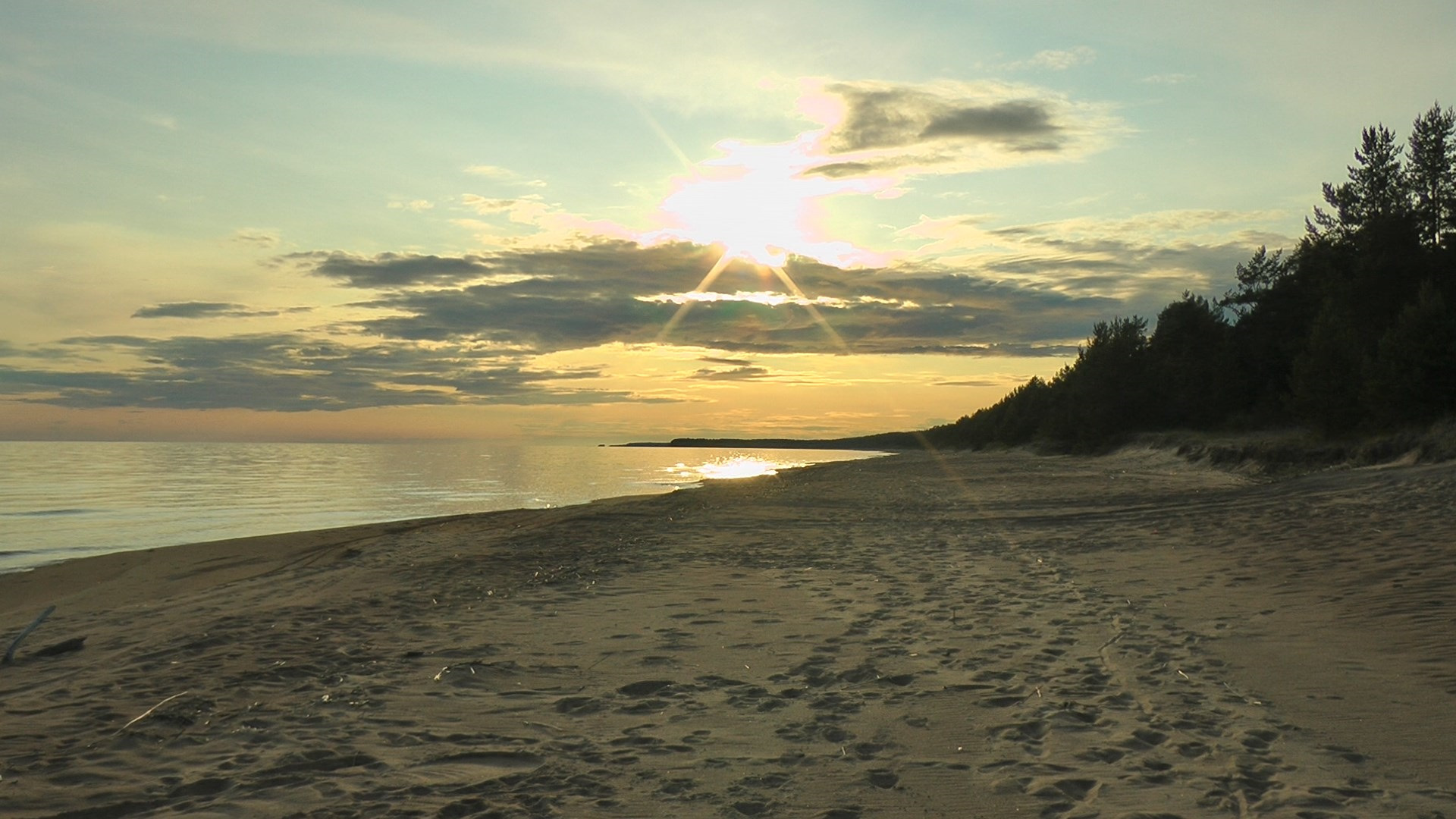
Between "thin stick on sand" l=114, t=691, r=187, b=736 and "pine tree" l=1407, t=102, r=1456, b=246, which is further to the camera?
"pine tree" l=1407, t=102, r=1456, b=246

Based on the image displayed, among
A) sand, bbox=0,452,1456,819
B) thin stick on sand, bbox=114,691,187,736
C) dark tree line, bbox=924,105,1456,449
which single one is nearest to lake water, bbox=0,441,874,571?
sand, bbox=0,452,1456,819

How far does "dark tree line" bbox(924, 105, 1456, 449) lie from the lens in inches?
1396

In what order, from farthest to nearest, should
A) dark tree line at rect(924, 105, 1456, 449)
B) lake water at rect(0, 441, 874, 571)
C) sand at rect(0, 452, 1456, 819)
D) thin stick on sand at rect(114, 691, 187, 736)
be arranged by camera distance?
1. dark tree line at rect(924, 105, 1456, 449)
2. lake water at rect(0, 441, 874, 571)
3. thin stick on sand at rect(114, 691, 187, 736)
4. sand at rect(0, 452, 1456, 819)

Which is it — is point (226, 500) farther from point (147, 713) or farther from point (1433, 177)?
point (1433, 177)

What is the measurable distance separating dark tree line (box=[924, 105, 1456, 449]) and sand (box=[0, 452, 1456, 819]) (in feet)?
80.3

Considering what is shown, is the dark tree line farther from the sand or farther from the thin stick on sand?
the thin stick on sand

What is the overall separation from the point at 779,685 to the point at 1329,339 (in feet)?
144

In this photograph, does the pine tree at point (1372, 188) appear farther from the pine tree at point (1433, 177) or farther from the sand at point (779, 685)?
the sand at point (779, 685)

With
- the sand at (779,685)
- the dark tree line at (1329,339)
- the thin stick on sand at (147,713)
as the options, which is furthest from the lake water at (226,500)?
the dark tree line at (1329,339)

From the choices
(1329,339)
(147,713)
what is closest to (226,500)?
(147,713)

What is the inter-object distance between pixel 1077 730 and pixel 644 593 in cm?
683

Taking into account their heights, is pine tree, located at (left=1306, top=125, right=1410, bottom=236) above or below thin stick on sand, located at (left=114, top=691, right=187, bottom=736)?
above

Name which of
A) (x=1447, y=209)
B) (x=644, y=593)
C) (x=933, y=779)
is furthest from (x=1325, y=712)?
(x=1447, y=209)

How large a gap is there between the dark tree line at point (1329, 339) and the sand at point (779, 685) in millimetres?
24461
